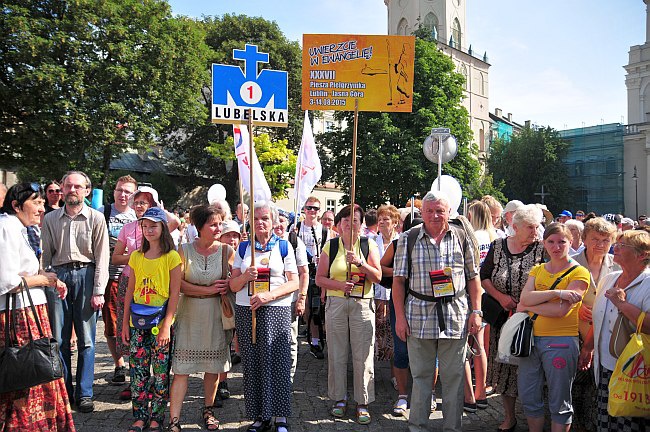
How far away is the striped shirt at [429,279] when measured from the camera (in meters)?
4.39

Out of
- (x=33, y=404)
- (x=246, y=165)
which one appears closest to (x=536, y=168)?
(x=246, y=165)

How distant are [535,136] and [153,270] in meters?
57.8

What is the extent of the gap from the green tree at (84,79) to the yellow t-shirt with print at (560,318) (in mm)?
23829

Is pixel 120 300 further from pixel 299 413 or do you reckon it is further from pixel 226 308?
pixel 299 413

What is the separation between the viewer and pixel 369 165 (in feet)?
97.4

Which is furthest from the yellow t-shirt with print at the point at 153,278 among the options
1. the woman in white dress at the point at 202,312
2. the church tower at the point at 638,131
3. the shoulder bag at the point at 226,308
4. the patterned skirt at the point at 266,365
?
the church tower at the point at 638,131

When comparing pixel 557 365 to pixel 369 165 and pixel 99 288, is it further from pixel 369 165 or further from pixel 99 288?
pixel 369 165

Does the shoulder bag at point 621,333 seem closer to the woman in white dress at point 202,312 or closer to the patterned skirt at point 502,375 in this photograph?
the patterned skirt at point 502,375

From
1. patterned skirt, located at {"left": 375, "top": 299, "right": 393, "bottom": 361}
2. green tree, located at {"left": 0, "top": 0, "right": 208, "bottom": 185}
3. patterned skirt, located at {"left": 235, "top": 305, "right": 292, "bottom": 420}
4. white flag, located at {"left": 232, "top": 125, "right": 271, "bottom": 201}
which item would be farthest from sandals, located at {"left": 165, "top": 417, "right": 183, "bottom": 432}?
green tree, located at {"left": 0, "top": 0, "right": 208, "bottom": 185}

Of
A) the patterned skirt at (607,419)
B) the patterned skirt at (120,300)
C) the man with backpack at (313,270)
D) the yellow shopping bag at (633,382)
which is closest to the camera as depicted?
the yellow shopping bag at (633,382)

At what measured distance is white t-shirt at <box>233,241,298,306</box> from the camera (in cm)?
473

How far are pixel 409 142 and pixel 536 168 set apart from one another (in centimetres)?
3124

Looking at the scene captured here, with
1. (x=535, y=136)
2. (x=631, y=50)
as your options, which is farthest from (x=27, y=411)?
(x=631, y=50)

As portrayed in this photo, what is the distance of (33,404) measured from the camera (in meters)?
4.01
